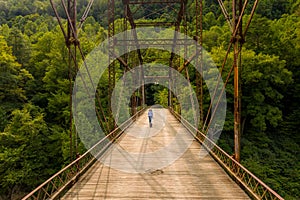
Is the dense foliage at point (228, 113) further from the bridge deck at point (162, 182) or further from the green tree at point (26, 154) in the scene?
the bridge deck at point (162, 182)

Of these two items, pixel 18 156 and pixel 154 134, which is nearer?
pixel 154 134

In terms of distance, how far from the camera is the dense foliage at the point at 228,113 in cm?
2422

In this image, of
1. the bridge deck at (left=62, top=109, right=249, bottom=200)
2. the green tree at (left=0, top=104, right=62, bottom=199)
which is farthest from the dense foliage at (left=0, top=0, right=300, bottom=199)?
the bridge deck at (left=62, top=109, right=249, bottom=200)

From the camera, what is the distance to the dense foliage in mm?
24219

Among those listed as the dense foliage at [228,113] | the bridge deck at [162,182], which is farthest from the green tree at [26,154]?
the bridge deck at [162,182]

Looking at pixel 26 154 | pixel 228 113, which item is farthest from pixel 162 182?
pixel 228 113

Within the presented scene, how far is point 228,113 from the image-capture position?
1201 inches

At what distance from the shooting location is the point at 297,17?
33938mm

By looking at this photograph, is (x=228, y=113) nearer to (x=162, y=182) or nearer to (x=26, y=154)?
(x=26, y=154)

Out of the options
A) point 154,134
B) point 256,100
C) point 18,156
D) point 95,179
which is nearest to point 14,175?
point 18,156

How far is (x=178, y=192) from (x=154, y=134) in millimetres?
7845

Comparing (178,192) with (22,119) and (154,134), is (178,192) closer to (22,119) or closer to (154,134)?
(154,134)

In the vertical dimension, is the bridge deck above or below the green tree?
above

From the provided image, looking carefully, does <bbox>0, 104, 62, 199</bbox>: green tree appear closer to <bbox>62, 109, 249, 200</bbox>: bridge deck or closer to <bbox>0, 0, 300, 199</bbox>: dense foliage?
<bbox>0, 0, 300, 199</bbox>: dense foliage
